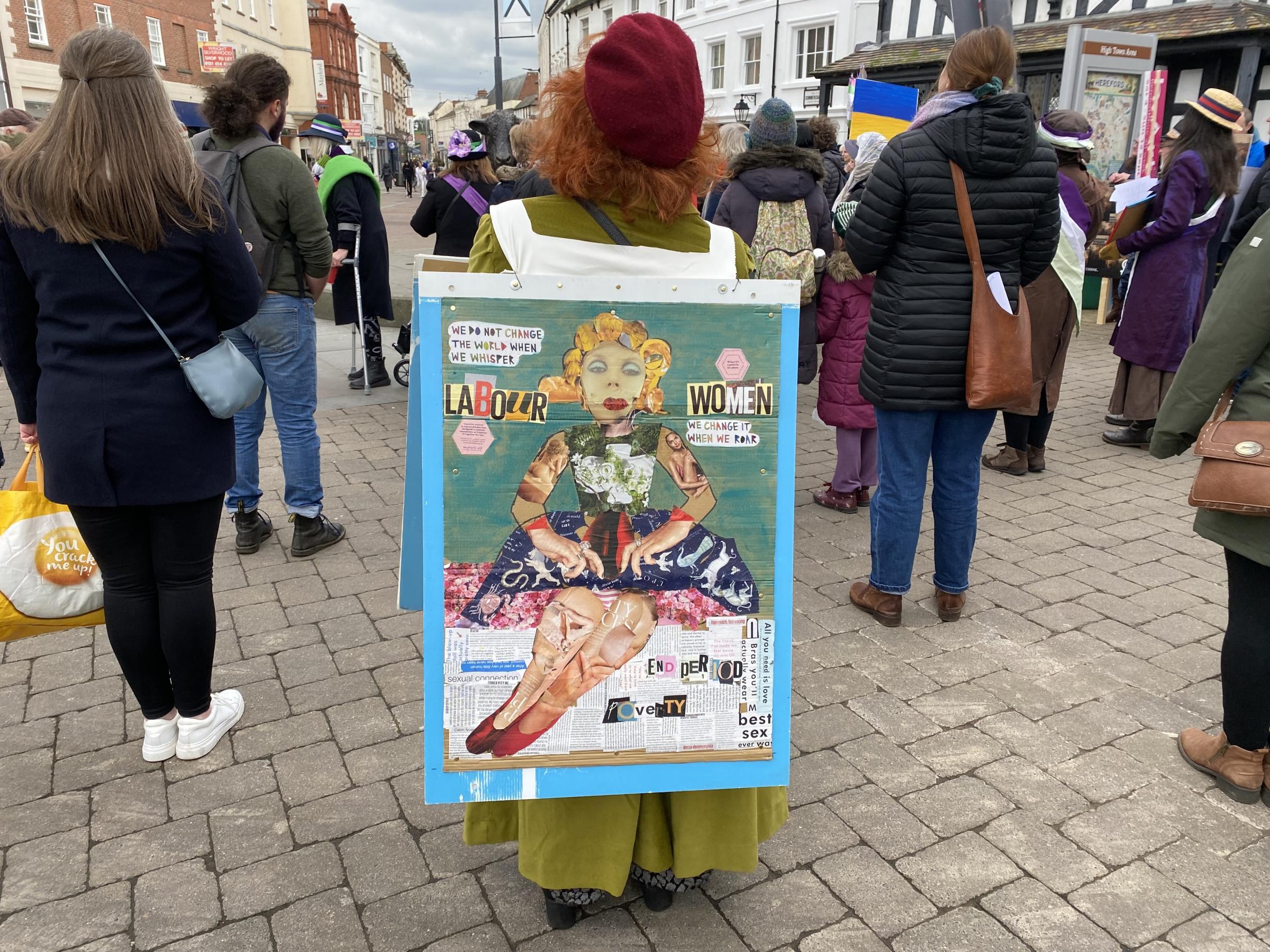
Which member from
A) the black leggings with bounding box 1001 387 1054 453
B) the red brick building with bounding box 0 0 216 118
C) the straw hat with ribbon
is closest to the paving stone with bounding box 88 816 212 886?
the black leggings with bounding box 1001 387 1054 453

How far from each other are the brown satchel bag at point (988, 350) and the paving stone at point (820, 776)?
1416mm

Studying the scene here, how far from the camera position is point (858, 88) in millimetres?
7754

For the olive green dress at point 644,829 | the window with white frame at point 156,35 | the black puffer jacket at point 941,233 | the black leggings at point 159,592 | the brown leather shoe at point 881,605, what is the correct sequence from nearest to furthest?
the olive green dress at point 644,829 < the black leggings at point 159,592 < the black puffer jacket at point 941,233 < the brown leather shoe at point 881,605 < the window with white frame at point 156,35

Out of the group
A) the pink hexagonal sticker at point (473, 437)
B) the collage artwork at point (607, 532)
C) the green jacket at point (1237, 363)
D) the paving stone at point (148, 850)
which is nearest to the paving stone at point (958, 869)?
the collage artwork at point (607, 532)

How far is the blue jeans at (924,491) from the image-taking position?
11.8 feet

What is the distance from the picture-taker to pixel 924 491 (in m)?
3.68

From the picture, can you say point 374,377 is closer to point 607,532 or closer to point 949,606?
point 949,606

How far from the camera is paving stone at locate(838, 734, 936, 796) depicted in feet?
9.12

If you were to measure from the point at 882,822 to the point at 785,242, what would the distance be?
3039mm

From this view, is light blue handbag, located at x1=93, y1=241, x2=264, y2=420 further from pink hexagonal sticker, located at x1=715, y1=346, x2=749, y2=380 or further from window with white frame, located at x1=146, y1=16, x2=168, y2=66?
window with white frame, located at x1=146, y1=16, x2=168, y2=66

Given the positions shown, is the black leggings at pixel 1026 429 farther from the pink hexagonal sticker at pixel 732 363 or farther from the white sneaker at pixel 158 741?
the white sneaker at pixel 158 741

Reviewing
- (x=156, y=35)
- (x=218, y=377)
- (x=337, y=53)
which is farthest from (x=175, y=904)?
(x=337, y=53)

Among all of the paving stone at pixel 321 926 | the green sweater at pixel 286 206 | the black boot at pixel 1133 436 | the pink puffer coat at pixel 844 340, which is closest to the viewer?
the paving stone at pixel 321 926

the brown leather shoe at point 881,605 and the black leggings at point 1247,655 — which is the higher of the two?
the black leggings at point 1247,655
